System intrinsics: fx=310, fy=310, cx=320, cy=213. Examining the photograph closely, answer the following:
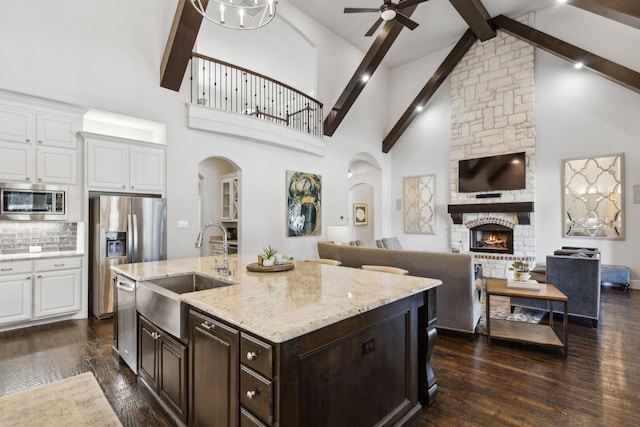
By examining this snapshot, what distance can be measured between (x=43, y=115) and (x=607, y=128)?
9.29m

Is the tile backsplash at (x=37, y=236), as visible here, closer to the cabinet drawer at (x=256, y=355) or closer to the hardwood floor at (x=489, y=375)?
the hardwood floor at (x=489, y=375)

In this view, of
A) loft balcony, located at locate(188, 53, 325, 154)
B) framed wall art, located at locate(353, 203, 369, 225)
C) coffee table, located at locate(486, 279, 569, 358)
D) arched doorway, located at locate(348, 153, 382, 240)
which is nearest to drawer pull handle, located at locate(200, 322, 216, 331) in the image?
coffee table, located at locate(486, 279, 569, 358)

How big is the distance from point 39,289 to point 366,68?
21.7ft

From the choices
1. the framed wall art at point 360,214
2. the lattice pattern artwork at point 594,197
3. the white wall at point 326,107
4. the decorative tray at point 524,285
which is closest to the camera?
the decorative tray at point 524,285

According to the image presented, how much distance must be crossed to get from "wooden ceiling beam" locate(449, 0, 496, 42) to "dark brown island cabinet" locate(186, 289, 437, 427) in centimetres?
662

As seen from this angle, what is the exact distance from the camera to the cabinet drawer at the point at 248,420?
128cm

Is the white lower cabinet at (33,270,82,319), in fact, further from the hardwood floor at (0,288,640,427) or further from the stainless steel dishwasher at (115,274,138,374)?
the stainless steel dishwasher at (115,274,138,374)

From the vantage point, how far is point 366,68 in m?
6.65

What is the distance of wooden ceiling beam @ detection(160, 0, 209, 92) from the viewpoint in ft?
14.3

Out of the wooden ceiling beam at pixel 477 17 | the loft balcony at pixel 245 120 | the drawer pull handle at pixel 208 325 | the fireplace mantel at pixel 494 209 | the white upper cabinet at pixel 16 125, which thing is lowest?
the drawer pull handle at pixel 208 325

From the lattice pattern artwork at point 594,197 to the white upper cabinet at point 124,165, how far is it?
7748mm

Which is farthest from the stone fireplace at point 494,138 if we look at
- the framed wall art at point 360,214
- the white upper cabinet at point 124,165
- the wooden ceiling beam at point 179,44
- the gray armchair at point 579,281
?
the white upper cabinet at point 124,165

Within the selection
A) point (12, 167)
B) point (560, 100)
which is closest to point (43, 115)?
point (12, 167)

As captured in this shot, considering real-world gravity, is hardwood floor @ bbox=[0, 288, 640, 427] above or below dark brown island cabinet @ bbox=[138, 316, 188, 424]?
below
